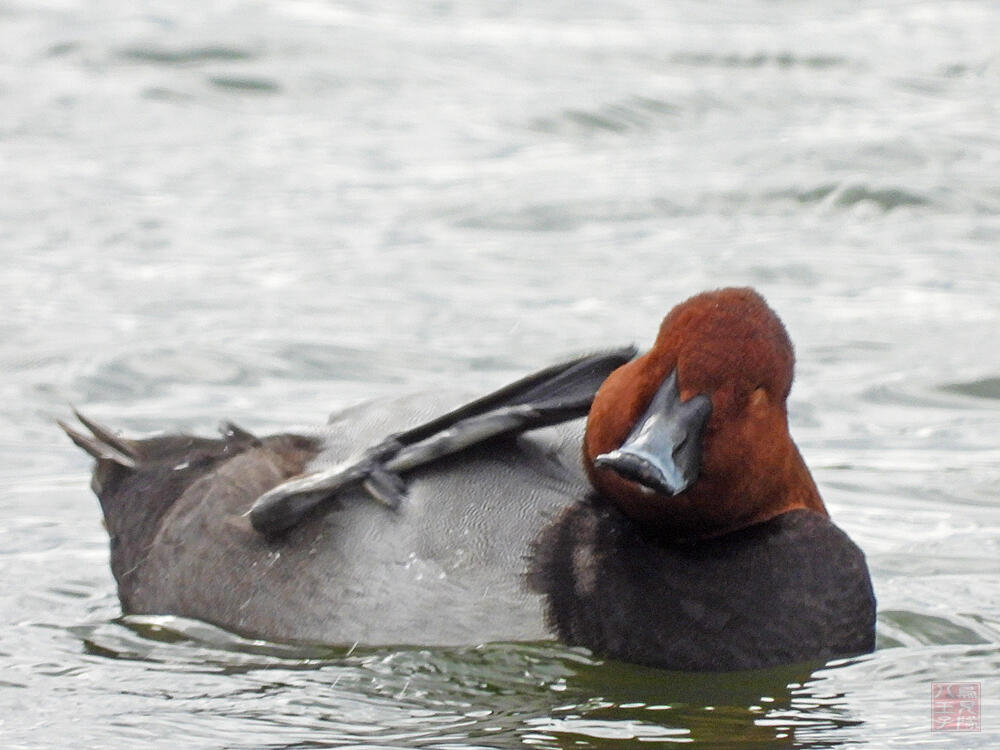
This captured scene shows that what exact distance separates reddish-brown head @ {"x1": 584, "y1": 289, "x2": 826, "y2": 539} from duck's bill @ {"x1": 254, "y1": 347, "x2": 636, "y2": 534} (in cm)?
29

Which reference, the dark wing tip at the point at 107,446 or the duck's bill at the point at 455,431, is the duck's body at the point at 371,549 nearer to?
the duck's bill at the point at 455,431

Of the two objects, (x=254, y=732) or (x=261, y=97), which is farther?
(x=261, y=97)

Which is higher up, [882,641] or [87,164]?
[87,164]

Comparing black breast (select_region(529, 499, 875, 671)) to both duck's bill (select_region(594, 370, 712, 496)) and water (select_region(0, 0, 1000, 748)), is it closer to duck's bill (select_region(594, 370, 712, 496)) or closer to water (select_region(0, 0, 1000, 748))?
water (select_region(0, 0, 1000, 748))

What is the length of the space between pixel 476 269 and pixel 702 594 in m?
4.79

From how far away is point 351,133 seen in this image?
11.2 meters

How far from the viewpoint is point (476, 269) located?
8969 mm

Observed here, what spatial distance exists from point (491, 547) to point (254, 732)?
0.71m

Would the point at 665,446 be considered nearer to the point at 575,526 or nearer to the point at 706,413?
the point at 706,413

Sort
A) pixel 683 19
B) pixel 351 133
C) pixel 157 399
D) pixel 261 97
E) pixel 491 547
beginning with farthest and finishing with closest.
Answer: pixel 683 19 → pixel 261 97 → pixel 351 133 → pixel 157 399 → pixel 491 547

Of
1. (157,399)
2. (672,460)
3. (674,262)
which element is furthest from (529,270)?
(672,460)

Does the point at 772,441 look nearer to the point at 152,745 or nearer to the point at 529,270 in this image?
the point at 152,745

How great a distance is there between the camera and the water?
173 inches

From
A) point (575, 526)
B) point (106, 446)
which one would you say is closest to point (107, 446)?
point (106, 446)
